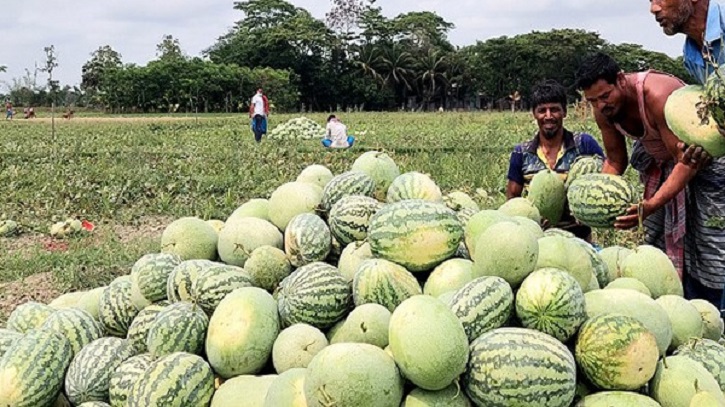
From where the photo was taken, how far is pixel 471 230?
273 cm

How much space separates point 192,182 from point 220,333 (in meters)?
9.48

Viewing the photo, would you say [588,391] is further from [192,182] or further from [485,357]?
[192,182]

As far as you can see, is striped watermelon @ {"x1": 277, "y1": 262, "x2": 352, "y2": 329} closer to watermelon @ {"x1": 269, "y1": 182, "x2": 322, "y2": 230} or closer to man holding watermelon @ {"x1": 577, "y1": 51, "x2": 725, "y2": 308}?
watermelon @ {"x1": 269, "y1": 182, "x2": 322, "y2": 230}

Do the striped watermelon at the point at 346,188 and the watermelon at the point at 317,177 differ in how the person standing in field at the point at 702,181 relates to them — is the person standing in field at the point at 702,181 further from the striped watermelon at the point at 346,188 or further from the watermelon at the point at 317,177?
the watermelon at the point at 317,177

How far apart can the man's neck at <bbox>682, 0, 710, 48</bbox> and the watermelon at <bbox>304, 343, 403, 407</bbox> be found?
2.59 meters

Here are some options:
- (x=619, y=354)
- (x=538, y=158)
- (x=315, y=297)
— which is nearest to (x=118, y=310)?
(x=315, y=297)

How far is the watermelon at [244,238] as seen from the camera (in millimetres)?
2992

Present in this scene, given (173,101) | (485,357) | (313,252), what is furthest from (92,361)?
(173,101)

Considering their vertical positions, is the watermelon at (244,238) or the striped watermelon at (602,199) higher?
the striped watermelon at (602,199)

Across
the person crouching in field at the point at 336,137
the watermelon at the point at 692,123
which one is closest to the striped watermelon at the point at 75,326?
the watermelon at the point at 692,123

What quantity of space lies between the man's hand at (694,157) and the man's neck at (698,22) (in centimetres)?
58

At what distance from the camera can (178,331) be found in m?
2.45

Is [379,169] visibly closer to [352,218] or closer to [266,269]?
[352,218]

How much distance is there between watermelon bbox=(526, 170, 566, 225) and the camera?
3.77 m
